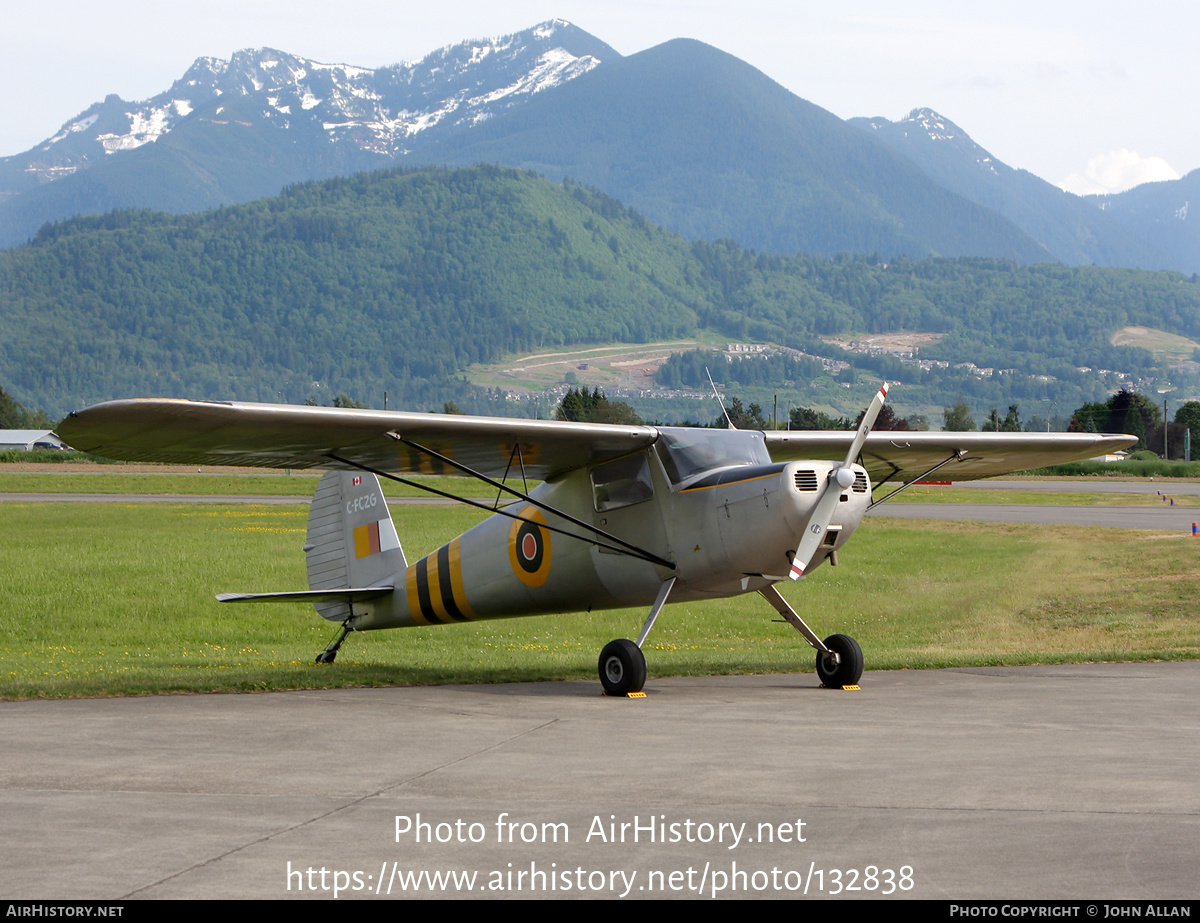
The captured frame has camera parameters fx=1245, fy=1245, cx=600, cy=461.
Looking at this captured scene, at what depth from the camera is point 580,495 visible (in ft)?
44.0

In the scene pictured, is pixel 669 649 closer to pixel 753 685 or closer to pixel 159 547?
pixel 753 685

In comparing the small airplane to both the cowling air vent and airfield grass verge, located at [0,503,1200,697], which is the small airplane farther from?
airfield grass verge, located at [0,503,1200,697]

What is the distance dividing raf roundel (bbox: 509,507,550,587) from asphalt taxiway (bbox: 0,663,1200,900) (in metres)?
2.52

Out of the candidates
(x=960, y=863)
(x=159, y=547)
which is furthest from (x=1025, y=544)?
(x=960, y=863)

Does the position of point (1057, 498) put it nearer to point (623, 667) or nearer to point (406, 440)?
point (623, 667)

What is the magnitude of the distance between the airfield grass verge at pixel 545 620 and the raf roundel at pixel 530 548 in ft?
3.65

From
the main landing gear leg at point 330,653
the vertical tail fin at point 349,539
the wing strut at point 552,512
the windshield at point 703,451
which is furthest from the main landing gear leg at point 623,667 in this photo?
the main landing gear leg at point 330,653

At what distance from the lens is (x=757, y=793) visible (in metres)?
7.05

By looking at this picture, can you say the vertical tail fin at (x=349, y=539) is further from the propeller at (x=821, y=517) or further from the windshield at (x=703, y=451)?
the propeller at (x=821, y=517)

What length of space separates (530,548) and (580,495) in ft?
3.03

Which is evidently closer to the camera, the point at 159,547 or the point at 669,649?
the point at 669,649

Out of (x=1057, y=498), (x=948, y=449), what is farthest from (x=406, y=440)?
(x=1057, y=498)
